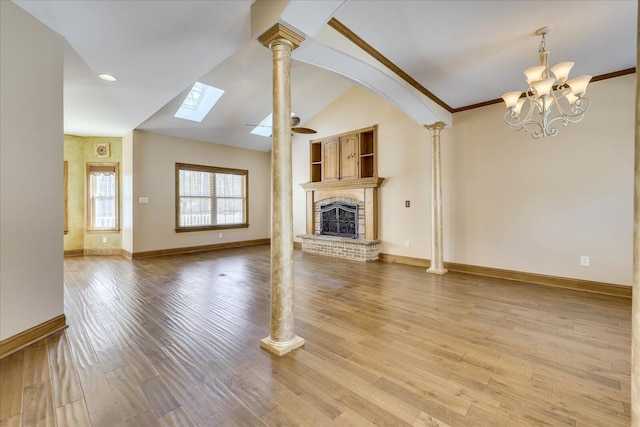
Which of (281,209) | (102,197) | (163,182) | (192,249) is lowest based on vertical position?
(192,249)

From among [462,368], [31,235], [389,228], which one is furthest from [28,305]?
[389,228]

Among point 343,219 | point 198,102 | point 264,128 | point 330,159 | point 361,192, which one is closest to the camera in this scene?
point 198,102

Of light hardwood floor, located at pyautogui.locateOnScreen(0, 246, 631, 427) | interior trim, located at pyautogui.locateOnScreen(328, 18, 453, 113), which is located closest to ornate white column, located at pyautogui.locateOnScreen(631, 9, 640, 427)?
light hardwood floor, located at pyautogui.locateOnScreen(0, 246, 631, 427)

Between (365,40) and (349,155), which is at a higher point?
(365,40)

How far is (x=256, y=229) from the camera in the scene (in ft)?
26.7

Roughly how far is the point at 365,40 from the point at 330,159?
3669 mm

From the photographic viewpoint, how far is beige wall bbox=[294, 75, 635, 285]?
3.56 meters

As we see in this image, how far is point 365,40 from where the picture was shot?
2.91 meters

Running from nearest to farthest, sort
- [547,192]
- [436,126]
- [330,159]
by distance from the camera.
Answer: [547,192] < [436,126] < [330,159]

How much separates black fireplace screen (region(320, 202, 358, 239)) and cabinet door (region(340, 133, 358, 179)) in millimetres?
702

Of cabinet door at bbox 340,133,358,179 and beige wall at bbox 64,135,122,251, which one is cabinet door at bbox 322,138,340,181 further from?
beige wall at bbox 64,135,122,251

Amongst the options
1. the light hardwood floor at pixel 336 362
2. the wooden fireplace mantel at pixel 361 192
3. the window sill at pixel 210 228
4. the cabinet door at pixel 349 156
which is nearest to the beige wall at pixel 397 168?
the wooden fireplace mantel at pixel 361 192

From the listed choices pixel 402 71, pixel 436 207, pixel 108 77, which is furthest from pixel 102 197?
pixel 436 207

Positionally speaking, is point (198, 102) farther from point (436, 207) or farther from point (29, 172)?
point (436, 207)
